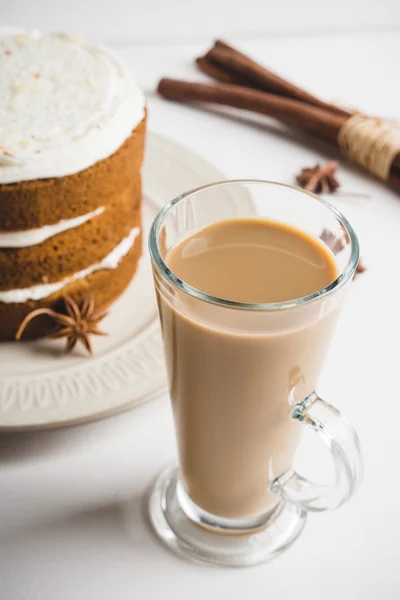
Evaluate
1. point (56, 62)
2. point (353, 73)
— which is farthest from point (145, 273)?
point (353, 73)

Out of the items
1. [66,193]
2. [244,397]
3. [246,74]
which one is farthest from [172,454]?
[246,74]

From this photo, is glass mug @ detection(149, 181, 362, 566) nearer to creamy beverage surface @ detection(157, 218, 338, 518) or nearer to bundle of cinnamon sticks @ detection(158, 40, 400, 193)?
creamy beverage surface @ detection(157, 218, 338, 518)

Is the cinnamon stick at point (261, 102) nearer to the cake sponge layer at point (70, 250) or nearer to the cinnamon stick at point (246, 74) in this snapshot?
the cinnamon stick at point (246, 74)

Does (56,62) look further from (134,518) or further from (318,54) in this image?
(318,54)

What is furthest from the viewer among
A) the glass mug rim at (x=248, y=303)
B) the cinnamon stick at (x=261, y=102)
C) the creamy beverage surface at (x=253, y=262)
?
the cinnamon stick at (x=261, y=102)

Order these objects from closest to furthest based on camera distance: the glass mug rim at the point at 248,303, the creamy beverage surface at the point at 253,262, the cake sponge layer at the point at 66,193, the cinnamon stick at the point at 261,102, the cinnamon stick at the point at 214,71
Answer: the glass mug rim at the point at 248,303 < the creamy beverage surface at the point at 253,262 < the cake sponge layer at the point at 66,193 < the cinnamon stick at the point at 261,102 < the cinnamon stick at the point at 214,71

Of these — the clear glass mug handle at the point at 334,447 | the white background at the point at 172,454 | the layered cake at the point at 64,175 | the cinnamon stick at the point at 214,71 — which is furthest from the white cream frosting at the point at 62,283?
the cinnamon stick at the point at 214,71

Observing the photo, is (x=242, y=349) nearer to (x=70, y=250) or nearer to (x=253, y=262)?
(x=253, y=262)
